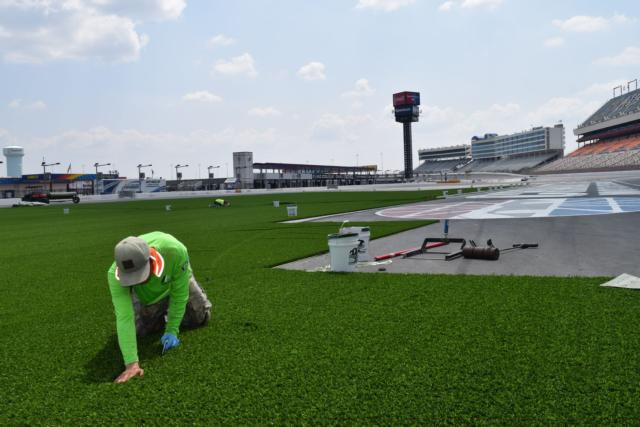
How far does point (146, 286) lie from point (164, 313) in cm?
102

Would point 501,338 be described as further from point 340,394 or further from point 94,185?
point 94,185

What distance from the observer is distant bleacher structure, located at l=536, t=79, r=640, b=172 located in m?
100

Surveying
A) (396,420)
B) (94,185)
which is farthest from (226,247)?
(94,185)

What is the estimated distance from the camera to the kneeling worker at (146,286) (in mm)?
3953

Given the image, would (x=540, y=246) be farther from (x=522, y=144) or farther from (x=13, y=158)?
(x=13, y=158)

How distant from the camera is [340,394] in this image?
404 centimetres

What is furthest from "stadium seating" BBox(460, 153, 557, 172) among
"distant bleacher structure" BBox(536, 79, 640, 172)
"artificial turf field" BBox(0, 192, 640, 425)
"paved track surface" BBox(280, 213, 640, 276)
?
"artificial turf field" BBox(0, 192, 640, 425)

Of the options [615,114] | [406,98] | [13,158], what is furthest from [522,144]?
[13,158]

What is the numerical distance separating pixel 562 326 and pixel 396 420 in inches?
120

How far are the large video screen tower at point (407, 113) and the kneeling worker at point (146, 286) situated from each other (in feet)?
547

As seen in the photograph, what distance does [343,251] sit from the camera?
30.3ft

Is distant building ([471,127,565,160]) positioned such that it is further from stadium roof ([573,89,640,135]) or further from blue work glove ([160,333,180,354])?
blue work glove ([160,333,180,354])

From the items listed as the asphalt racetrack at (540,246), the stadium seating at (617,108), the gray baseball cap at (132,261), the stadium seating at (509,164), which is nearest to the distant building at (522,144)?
the stadium seating at (509,164)

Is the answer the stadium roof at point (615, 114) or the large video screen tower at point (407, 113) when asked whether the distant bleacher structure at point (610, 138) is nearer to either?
the stadium roof at point (615, 114)
